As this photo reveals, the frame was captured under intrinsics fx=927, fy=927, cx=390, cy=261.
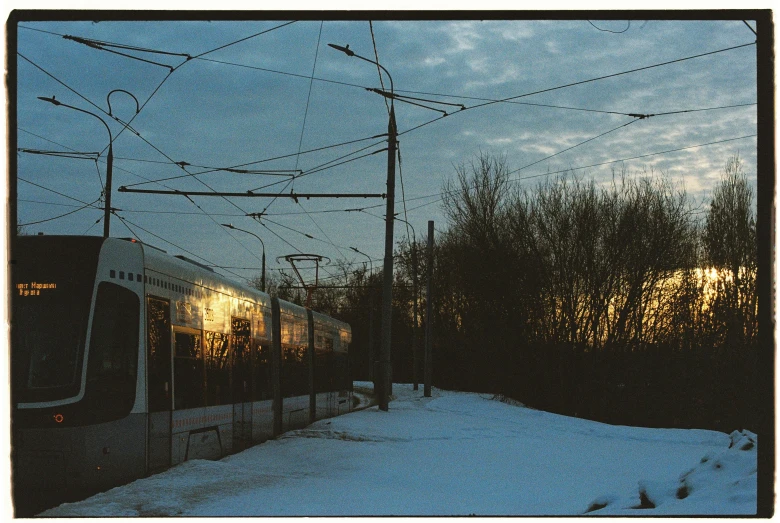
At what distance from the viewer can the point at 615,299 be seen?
112ft

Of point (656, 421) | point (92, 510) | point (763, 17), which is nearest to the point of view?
point (763, 17)

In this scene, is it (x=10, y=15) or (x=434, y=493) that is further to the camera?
(x=434, y=493)

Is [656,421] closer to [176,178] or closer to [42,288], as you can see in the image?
[176,178]

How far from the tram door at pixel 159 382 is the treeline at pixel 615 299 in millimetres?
19256

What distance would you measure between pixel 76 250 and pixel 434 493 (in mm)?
4928

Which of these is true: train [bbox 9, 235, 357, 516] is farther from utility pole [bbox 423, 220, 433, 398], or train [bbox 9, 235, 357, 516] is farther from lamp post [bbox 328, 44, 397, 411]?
utility pole [bbox 423, 220, 433, 398]

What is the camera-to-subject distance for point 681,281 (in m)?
33.8

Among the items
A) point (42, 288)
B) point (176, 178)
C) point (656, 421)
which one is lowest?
point (656, 421)

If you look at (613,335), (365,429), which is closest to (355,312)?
(613,335)

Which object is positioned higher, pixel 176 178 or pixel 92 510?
pixel 176 178

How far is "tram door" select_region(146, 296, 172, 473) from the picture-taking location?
1116 cm

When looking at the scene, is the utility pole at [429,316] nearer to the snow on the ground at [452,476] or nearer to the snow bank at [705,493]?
the snow on the ground at [452,476]

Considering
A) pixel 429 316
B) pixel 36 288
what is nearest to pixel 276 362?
pixel 36 288

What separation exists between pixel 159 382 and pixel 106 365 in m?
1.15
